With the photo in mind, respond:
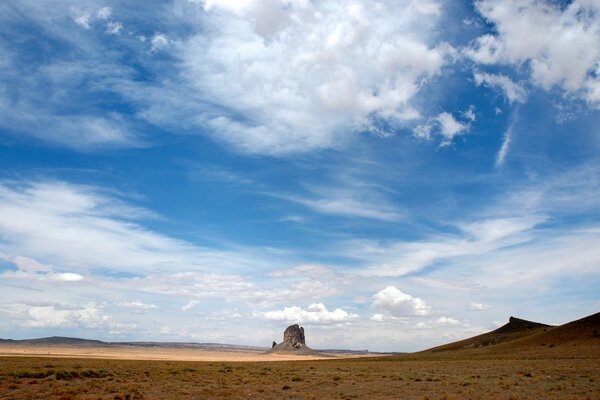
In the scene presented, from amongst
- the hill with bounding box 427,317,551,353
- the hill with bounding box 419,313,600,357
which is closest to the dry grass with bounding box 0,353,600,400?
the hill with bounding box 419,313,600,357

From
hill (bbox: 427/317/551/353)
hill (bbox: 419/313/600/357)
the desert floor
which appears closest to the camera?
the desert floor

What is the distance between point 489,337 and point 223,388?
11957cm

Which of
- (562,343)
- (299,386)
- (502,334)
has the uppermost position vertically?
(502,334)

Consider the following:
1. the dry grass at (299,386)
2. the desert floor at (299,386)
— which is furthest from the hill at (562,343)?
the dry grass at (299,386)

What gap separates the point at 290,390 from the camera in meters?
32.0

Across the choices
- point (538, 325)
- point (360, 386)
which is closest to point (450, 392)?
point (360, 386)

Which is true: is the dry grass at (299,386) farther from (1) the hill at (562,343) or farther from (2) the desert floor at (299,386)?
(1) the hill at (562,343)

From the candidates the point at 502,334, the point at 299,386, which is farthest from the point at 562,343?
the point at 299,386

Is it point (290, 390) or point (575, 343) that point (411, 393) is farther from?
point (575, 343)

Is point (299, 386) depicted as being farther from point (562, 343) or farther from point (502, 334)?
point (502, 334)

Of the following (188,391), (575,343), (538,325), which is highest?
(538,325)

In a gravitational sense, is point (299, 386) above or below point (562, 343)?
below

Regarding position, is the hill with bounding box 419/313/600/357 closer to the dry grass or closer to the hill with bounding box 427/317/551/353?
the hill with bounding box 427/317/551/353

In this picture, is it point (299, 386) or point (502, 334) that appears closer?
point (299, 386)
